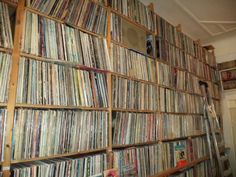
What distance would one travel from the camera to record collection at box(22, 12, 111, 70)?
1.16 meters

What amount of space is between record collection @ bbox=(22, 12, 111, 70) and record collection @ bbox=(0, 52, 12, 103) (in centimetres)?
11

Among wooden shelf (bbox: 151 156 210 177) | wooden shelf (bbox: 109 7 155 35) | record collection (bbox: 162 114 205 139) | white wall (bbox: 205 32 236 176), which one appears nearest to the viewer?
wooden shelf (bbox: 109 7 155 35)

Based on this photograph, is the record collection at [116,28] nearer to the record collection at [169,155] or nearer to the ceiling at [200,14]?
the ceiling at [200,14]

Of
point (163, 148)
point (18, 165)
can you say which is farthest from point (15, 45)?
point (163, 148)

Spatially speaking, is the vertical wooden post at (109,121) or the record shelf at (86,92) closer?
the record shelf at (86,92)

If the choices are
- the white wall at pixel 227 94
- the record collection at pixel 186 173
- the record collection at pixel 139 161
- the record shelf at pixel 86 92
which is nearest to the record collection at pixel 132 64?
the record shelf at pixel 86 92

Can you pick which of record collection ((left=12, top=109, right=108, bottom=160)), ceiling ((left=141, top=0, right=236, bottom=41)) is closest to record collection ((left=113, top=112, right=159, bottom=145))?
record collection ((left=12, top=109, right=108, bottom=160))

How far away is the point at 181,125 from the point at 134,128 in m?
0.93

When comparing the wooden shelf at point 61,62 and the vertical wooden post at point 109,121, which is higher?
the wooden shelf at point 61,62

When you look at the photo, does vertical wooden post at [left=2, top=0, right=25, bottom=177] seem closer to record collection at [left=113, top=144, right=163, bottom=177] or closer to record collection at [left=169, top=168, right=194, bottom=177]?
record collection at [left=113, top=144, right=163, bottom=177]

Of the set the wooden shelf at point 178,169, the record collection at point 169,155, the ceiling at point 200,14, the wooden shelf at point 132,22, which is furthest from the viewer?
the ceiling at point 200,14

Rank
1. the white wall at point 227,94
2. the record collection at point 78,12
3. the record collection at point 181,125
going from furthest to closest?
the white wall at point 227,94 < the record collection at point 181,125 < the record collection at point 78,12

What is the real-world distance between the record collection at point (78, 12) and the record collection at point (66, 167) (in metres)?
0.98

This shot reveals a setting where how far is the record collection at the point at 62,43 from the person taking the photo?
116cm
